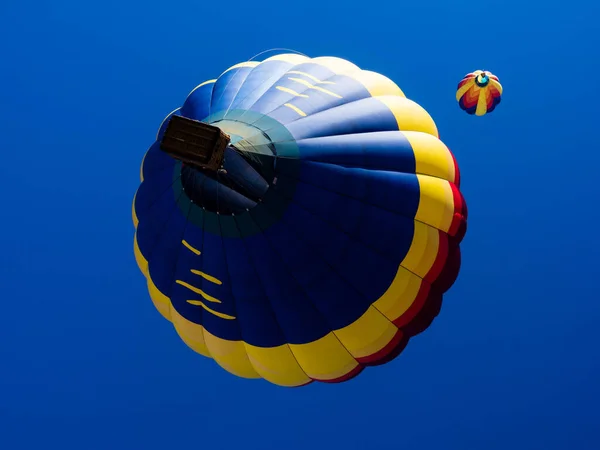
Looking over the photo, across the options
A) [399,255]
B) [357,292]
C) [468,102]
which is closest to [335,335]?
[357,292]

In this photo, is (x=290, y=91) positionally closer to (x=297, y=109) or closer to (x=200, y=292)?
(x=297, y=109)

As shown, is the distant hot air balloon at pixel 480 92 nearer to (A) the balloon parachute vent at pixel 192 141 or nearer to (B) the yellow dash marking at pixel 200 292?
(B) the yellow dash marking at pixel 200 292

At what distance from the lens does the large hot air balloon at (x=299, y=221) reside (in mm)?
8828

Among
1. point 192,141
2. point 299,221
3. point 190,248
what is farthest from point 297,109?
point 190,248

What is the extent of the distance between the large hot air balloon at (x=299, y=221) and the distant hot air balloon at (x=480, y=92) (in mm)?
3212

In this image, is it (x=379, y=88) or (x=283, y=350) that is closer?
(x=283, y=350)

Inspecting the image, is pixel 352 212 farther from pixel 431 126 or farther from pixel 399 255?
pixel 431 126

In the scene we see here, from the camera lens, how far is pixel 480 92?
13367mm

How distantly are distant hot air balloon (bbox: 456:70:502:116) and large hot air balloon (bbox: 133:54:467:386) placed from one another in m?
3.21

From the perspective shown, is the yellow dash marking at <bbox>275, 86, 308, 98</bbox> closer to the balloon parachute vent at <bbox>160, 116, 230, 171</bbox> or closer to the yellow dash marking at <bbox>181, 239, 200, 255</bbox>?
the balloon parachute vent at <bbox>160, 116, 230, 171</bbox>

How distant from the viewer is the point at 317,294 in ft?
30.5

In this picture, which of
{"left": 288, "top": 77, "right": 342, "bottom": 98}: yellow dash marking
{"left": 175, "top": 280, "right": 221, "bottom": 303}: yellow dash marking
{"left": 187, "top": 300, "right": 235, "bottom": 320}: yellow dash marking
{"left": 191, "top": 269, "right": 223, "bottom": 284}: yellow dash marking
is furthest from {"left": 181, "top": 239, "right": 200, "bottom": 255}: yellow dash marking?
{"left": 288, "top": 77, "right": 342, "bottom": 98}: yellow dash marking

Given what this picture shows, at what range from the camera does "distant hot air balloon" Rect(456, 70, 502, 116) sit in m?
13.4

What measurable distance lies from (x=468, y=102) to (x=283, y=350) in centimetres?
612
